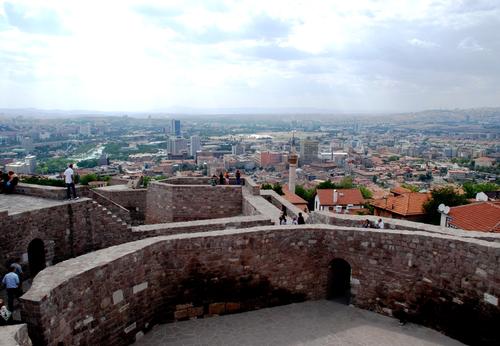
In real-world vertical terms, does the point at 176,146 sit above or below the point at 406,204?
below

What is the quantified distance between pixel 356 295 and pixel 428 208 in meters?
25.0

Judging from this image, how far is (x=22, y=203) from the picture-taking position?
12.4 meters

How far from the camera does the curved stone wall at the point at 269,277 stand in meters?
7.89

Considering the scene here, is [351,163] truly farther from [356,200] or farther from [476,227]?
[476,227]

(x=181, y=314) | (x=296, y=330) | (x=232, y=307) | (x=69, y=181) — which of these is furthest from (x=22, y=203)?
(x=296, y=330)

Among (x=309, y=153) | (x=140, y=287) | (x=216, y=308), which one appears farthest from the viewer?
(x=309, y=153)

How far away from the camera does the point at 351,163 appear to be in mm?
154625

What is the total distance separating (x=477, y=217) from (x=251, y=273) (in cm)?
1848

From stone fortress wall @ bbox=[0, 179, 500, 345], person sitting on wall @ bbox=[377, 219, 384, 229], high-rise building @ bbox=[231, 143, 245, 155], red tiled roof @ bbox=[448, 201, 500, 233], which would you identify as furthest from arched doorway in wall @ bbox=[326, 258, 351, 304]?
high-rise building @ bbox=[231, 143, 245, 155]

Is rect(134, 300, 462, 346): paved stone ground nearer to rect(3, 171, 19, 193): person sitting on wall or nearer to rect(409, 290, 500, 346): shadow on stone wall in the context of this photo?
rect(409, 290, 500, 346): shadow on stone wall

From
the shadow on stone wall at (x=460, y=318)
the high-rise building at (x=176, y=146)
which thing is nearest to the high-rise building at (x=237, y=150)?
the high-rise building at (x=176, y=146)

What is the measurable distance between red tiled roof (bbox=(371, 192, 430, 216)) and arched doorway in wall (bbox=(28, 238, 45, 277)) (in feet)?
90.2

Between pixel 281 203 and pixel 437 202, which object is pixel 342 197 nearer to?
pixel 437 202

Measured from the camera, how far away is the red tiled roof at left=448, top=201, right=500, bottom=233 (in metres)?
22.0
